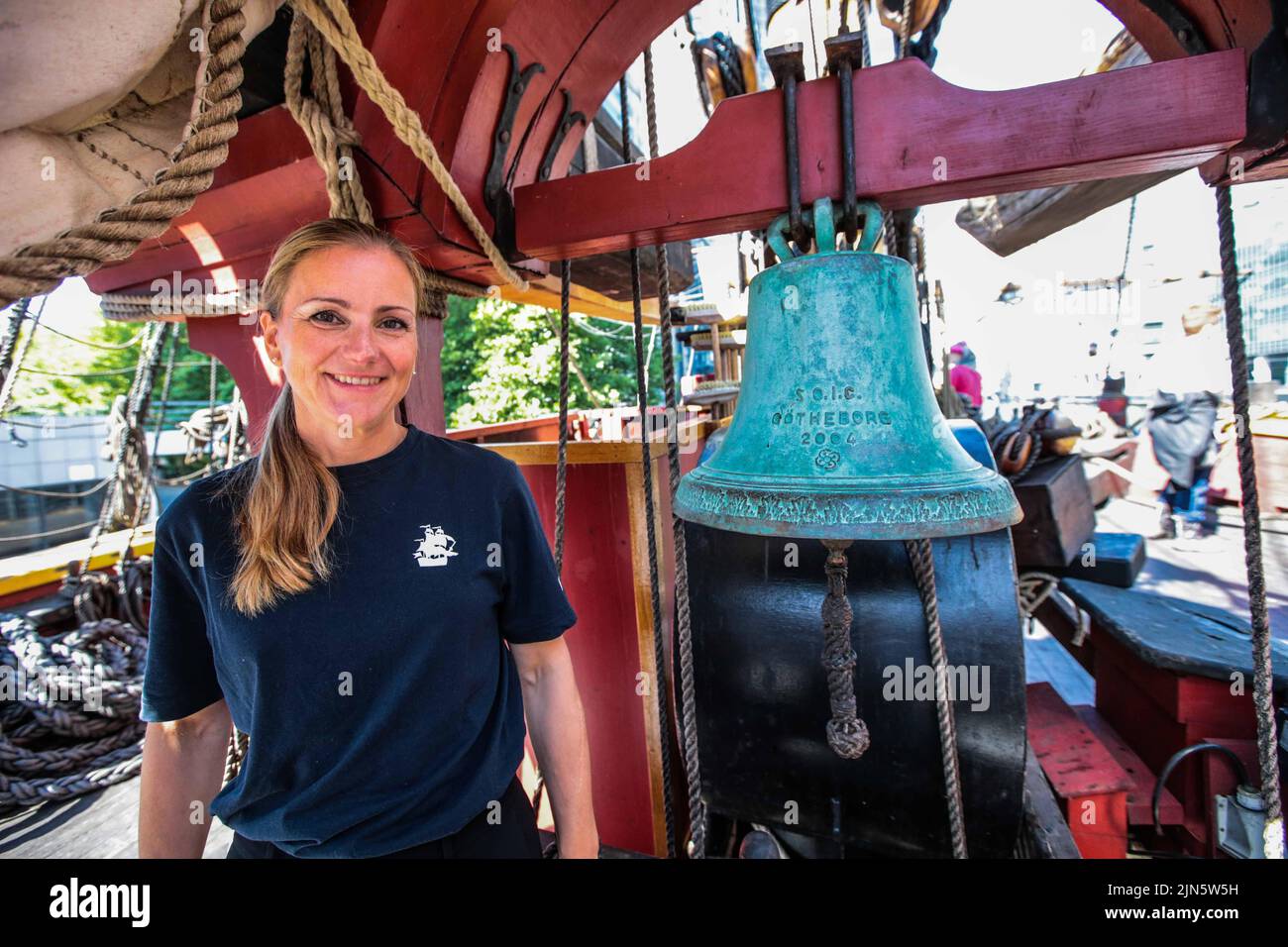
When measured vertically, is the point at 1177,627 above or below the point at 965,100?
below

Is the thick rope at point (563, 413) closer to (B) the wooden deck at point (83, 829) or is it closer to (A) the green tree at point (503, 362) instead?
(B) the wooden deck at point (83, 829)

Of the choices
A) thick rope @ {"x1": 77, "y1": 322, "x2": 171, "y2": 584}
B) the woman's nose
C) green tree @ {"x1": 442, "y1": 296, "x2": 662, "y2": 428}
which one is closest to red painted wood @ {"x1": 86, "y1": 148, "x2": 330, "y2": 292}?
the woman's nose

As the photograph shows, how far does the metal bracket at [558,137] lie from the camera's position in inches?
62.1

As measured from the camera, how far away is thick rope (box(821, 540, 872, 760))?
1.14m

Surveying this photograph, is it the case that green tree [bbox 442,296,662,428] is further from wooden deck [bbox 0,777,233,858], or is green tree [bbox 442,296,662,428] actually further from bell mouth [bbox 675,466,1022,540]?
bell mouth [bbox 675,466,1022,540]

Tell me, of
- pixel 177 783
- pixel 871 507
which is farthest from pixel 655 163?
pixel 177 783

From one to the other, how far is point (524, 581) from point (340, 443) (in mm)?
447

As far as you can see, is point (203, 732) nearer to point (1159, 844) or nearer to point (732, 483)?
point (732, 483)

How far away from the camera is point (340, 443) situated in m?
1.17

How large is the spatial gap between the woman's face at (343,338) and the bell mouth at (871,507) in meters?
0.66

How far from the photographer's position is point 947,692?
4.62 feet
